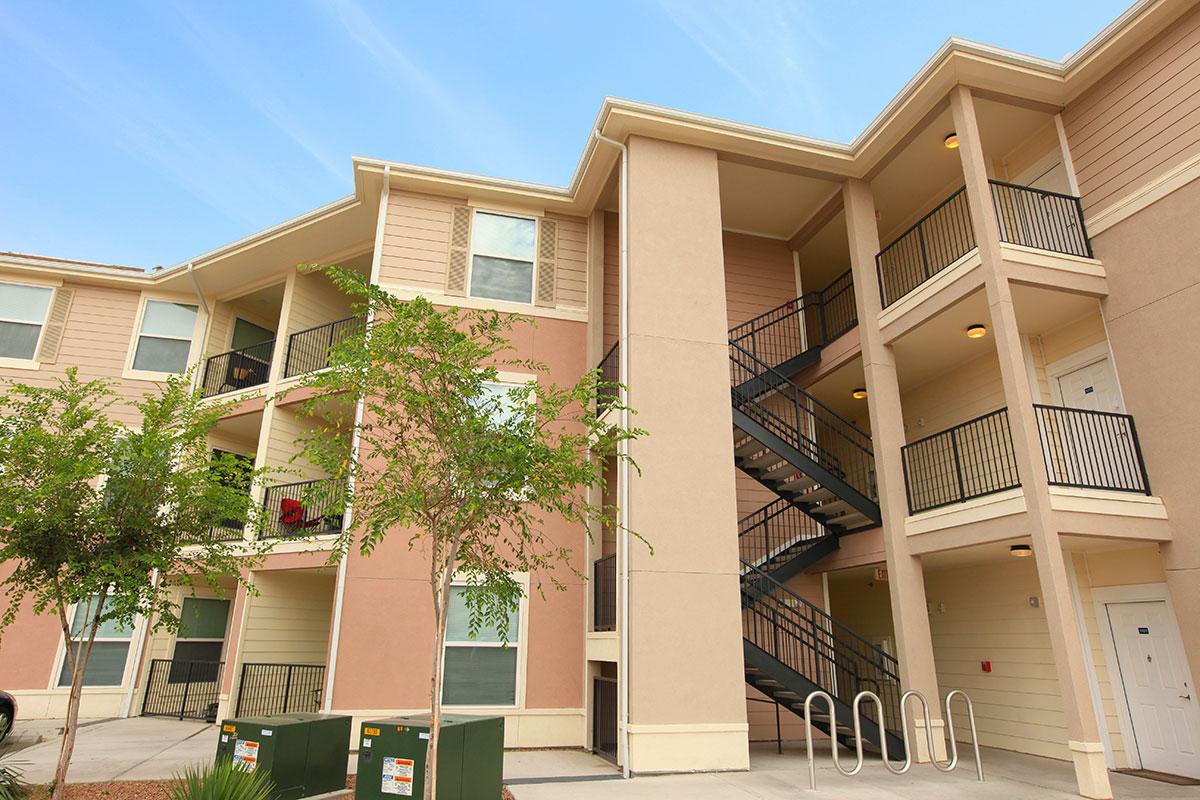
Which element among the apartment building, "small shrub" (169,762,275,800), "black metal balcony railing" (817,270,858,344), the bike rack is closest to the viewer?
"small shrub" (169,762,275,800)

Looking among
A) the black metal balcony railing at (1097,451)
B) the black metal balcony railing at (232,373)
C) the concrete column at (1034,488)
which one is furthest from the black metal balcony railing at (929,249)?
the black metal balcony railing at (232,373)

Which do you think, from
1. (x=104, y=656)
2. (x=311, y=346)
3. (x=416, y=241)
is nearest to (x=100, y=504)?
(x=416, y=241)

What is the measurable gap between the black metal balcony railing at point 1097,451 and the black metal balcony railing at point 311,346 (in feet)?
39.1

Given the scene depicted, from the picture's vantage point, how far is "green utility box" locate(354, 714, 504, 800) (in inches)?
238

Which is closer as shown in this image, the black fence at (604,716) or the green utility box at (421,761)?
the green utility box at (421,761)

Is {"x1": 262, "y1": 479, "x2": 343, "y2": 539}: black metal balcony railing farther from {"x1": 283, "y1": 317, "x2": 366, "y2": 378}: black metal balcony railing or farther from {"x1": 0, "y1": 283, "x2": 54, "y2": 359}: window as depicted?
{"x1": 0, "y1": 283, "x2": 54, "y2": 359}: window

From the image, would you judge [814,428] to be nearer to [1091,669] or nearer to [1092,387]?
[1092,387]

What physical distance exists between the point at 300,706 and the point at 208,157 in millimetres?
30590

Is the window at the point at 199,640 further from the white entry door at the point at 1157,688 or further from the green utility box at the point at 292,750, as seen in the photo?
the white entry door at the point at 1157,688

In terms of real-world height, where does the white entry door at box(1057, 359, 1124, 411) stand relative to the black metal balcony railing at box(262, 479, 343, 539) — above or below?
above

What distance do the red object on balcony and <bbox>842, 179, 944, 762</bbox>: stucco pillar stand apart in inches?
374

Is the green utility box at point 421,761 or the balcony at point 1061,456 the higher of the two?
the balcony at point 1061,456

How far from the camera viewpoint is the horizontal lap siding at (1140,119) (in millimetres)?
8805

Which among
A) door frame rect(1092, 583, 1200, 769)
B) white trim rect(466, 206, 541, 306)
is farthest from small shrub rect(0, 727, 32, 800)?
door frame rect(1092, 583, 1200, 769)
